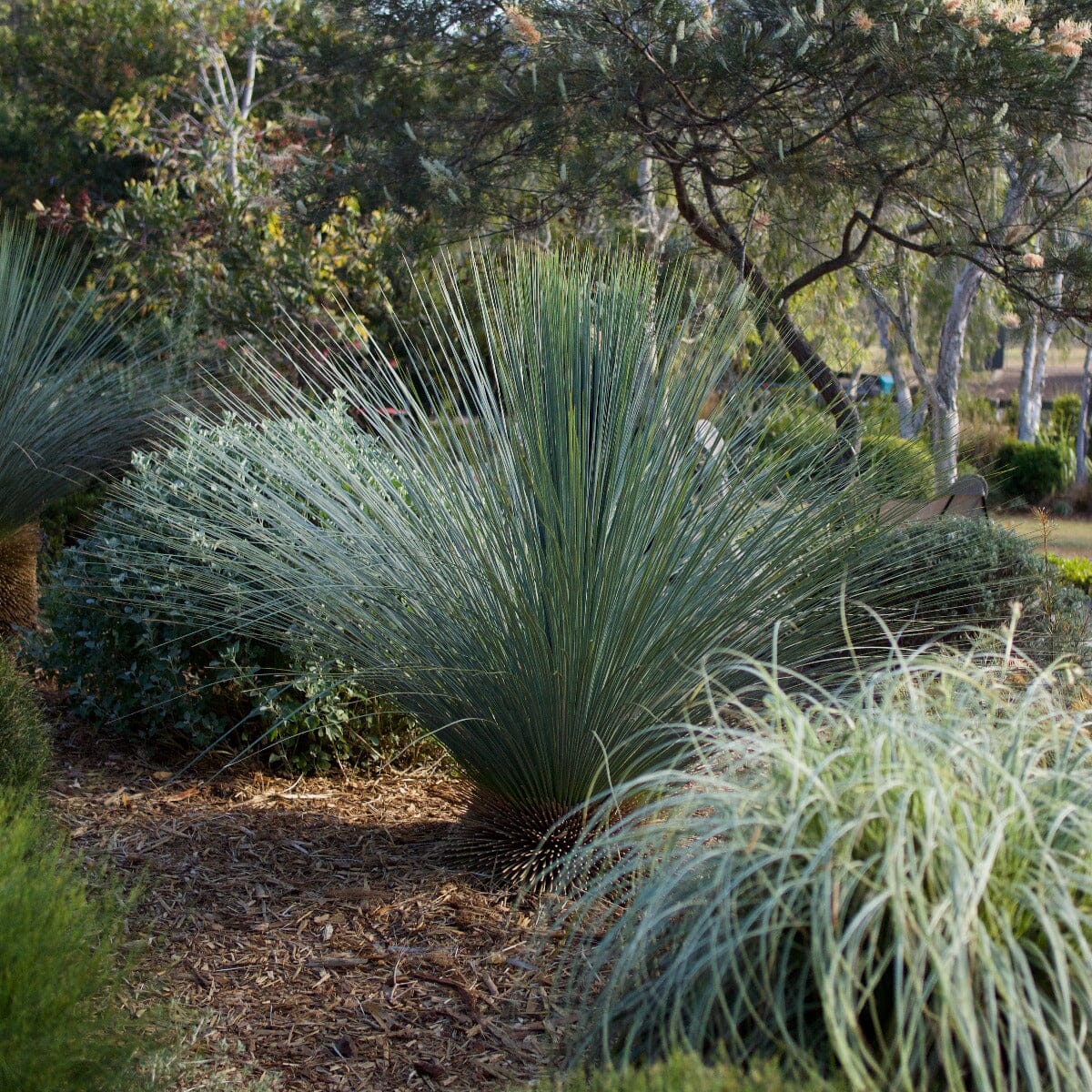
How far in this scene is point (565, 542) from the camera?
3133 millimetres

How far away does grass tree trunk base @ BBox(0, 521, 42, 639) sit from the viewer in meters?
6.01

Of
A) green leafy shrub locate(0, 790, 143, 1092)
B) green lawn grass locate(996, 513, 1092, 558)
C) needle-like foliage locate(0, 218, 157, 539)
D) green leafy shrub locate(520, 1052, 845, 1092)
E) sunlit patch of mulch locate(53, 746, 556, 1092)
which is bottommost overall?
sunlit patch of mulch locate(53, 746, 556, 1092)

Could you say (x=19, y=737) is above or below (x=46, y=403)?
below

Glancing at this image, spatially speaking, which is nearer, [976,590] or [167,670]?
[167,670]

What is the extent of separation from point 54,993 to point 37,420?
428 centimetres

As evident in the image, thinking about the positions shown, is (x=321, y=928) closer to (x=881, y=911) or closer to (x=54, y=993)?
(x=54, y=993)

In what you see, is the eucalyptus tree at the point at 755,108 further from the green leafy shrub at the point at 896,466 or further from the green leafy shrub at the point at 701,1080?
the green leafy shrub at the point at 701,1080

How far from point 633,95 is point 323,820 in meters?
3.89

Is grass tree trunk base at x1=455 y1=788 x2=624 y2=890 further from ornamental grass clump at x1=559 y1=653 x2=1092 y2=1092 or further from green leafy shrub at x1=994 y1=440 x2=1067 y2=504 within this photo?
green leafy shrub at x1=994 y1=440 x2=1067 y2=504

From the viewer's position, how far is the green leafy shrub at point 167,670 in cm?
446

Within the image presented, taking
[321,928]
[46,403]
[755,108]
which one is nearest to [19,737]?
[321,928]

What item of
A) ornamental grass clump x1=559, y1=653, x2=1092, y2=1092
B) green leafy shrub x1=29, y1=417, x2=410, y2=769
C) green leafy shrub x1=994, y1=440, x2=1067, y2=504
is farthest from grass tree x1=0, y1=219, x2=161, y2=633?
green leafy shrub x1=994, y1=440, x2=1067, y2=504

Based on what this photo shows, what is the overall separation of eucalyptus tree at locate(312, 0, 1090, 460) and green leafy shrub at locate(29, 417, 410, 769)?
239 cm

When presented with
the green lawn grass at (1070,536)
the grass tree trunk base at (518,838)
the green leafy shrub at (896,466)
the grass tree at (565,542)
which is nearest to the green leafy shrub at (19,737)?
the grass tree at (565,542)
